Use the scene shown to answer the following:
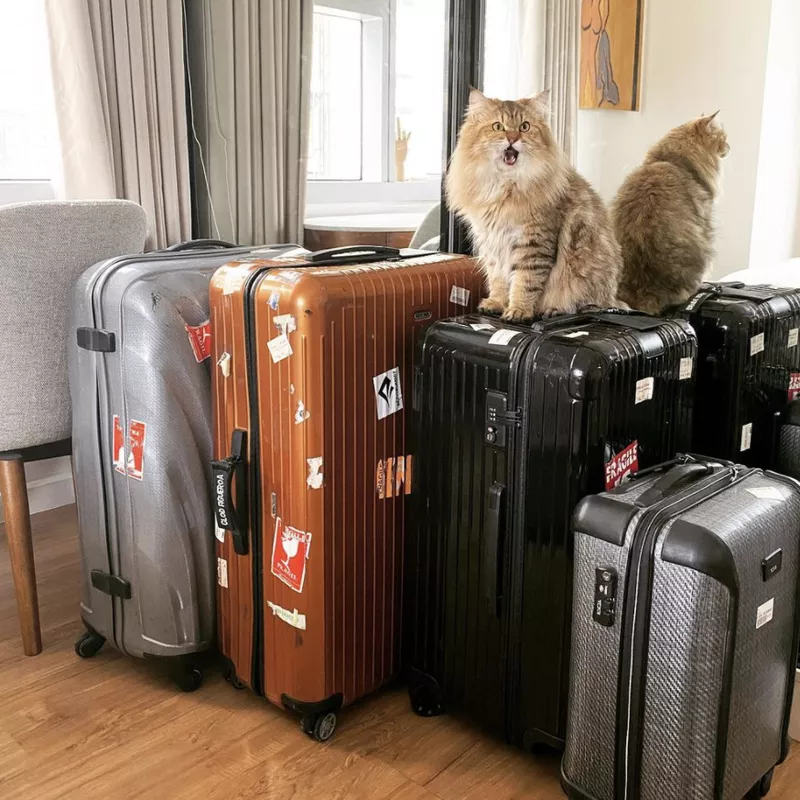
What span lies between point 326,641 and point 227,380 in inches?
19.2

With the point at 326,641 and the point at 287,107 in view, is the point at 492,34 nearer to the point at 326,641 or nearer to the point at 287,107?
the point at 287,107

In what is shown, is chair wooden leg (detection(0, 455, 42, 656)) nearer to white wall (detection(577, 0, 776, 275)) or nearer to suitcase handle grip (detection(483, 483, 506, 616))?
suitcase handle grip (detection(483, 483, 506, 616))

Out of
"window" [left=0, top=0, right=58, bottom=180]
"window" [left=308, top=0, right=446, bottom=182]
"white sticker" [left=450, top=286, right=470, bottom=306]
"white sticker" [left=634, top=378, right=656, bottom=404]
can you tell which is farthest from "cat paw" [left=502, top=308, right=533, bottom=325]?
"window" [left=0, top=0, right=58, bottom=180]

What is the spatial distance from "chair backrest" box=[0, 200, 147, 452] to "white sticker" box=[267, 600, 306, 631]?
604 millimetres

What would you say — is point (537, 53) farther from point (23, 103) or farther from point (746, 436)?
point (23, 103)

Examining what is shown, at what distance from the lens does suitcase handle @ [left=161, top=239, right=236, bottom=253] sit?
174cm

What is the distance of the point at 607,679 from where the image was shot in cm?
121

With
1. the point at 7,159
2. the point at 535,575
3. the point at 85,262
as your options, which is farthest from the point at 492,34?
the point at 535,575

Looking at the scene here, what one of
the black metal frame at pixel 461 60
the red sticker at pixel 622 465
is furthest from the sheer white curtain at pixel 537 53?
the red sticker at pixel 622 465

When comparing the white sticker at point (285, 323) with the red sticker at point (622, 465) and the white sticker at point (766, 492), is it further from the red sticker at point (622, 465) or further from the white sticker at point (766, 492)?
the white sticker at point (766, 492)

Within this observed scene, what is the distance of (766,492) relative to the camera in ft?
4.01

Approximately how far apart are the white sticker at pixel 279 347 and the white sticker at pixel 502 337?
32cm

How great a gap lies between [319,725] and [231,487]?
448 millimetres

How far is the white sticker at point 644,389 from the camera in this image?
51.7 inches
